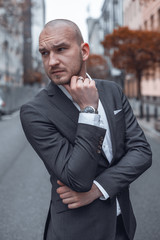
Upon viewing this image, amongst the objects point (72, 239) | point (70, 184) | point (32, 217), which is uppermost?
point (70, 184)

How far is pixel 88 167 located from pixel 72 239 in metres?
0.42

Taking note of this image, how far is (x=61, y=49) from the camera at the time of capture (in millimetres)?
1847

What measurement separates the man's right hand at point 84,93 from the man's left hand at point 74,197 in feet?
1.39

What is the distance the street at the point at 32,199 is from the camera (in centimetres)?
438

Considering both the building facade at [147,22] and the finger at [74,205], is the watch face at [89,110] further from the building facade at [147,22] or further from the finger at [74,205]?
the building facade at [147,22]

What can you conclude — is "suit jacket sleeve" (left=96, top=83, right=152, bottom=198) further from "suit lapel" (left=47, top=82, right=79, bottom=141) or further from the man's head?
the man's head

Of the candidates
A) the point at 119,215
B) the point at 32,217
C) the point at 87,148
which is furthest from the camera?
the point at 32,217

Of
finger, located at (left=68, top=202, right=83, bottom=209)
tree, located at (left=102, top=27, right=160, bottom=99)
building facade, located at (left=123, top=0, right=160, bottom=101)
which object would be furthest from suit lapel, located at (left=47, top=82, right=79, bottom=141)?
building facade, located at (left=123, top=0, right=160, bottom=101)

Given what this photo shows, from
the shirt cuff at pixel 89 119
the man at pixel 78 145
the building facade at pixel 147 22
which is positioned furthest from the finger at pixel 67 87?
the building facade at pixel 147 22

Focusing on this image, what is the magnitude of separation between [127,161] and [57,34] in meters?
0.76

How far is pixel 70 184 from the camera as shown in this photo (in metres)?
1.72

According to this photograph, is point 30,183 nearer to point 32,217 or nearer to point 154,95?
point 32,217

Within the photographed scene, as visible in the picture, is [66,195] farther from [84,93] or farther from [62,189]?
[84,93]

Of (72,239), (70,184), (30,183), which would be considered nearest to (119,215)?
(72,239)
